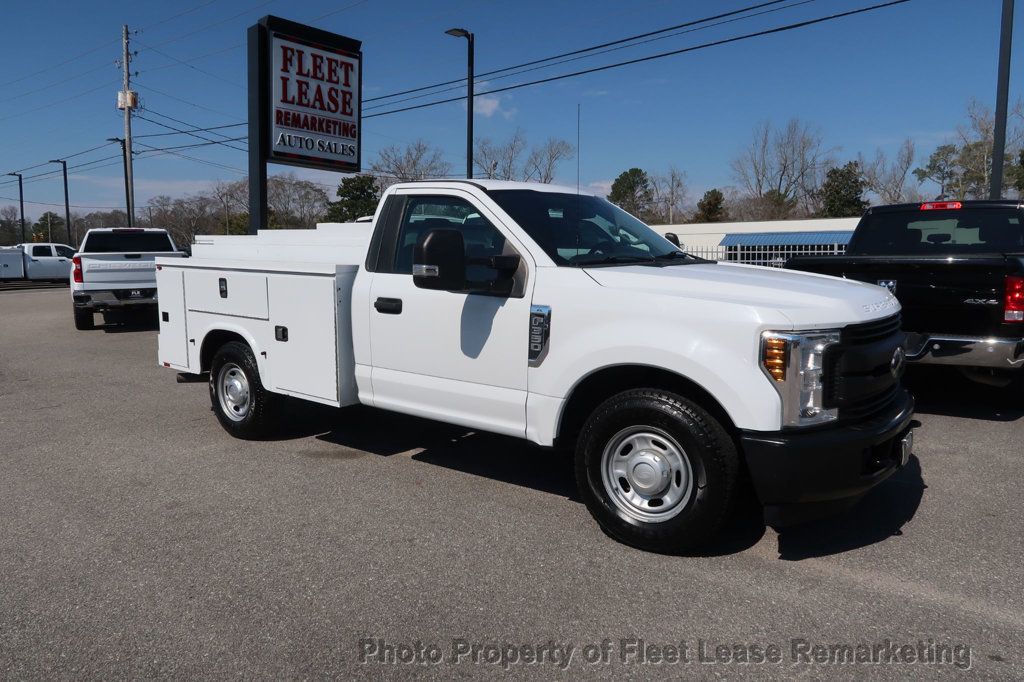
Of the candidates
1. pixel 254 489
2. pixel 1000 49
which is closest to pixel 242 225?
pixel 1000 49

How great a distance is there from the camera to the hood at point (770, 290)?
3.76 m

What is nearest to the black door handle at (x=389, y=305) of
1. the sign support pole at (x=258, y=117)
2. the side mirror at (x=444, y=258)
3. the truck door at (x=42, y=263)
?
the side mirror at (x=444, y=258)

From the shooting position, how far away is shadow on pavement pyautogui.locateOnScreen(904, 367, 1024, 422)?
7.29m

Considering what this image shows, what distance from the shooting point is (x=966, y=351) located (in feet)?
21.3

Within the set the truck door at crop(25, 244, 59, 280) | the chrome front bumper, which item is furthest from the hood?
the truck door at crop(25, 244, 59, 280)

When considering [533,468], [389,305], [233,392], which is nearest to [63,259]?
[233,392]

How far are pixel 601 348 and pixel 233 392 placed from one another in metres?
3.67

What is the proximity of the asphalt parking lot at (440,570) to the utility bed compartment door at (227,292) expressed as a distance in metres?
1.12

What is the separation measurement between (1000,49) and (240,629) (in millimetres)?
14730

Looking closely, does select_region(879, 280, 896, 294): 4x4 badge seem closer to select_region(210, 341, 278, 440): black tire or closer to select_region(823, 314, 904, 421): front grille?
select_region(823, 314, 904, 421): front grille

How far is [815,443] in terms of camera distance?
365cm

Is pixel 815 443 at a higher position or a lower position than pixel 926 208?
lower

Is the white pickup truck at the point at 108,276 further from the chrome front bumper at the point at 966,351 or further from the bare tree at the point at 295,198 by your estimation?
the bare tree at the point at 295,198

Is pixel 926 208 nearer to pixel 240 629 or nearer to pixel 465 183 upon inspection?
pixel 465 183
